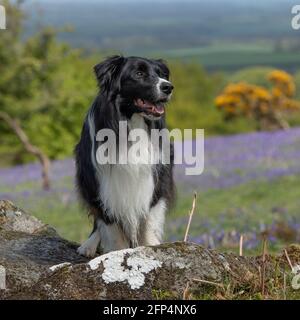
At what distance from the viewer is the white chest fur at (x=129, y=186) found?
6.79m

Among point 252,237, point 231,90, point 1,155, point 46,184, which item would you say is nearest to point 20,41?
point 1,155

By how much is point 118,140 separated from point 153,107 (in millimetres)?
440

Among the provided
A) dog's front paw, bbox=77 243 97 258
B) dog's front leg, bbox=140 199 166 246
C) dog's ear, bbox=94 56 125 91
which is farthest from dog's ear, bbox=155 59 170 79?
dog's front paw, bbox=77 243 97 258

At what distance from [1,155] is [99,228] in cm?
3727

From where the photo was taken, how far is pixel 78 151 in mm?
7113

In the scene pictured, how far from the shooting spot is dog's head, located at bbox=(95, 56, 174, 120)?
675cm

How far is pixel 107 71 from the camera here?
6832mm

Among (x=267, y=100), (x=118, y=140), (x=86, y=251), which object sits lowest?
(x=86, y=251)

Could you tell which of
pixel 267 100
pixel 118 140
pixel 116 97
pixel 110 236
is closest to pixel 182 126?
pixel 267 100

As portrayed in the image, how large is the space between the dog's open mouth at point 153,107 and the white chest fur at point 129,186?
108 millimetres

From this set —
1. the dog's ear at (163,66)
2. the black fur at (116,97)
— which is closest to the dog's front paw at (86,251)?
the black fur at (116,97)

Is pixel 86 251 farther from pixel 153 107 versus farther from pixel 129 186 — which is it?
pixel 153 107

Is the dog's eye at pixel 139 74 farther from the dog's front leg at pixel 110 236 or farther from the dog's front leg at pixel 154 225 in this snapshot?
the dog's front leg at pixel 110 236

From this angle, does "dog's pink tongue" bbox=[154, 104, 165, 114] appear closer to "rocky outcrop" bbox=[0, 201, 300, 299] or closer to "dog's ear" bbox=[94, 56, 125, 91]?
"dog's ear" bbox=[94, 56, 125, 91]
